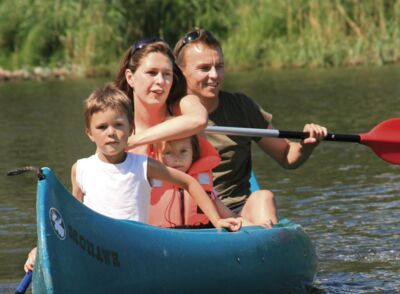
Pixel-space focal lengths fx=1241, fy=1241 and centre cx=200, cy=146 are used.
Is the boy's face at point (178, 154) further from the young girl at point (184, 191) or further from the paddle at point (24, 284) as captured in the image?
the paddle at point (24, 284)

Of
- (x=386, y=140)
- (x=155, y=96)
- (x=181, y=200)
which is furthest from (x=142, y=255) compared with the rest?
(x=386, y=140)

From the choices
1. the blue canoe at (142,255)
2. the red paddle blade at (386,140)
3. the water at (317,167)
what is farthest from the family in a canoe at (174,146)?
the red paddle blade at (386,140)

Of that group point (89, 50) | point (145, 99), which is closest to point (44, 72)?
point (89, 50)

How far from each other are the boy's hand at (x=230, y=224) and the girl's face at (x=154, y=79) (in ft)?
2.01

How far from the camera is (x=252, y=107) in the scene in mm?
5895

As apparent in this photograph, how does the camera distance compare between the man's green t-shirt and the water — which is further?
the water

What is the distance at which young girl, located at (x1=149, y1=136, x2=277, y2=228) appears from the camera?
528cm

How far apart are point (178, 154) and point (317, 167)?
4.37 metres

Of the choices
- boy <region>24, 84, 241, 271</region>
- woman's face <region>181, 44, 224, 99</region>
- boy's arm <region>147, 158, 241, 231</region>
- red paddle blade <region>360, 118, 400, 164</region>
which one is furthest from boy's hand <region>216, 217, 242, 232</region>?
red paddle blade <region>360, 118, 400, 164</region>

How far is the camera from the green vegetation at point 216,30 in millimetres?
17828

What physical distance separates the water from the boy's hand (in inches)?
37.4

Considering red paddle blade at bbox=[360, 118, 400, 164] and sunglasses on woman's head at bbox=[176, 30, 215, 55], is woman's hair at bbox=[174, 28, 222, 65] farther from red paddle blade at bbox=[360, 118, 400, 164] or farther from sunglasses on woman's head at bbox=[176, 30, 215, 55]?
red paddle blade at bbox=[360, 118, 400, 164]

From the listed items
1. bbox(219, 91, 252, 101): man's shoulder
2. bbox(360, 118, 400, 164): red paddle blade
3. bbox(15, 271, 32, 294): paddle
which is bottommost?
bbox(15, 271, 32, 294): paddle

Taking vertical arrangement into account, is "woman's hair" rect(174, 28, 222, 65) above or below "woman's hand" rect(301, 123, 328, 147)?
above
